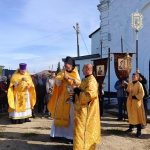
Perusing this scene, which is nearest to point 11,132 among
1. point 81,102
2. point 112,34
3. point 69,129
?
point 69,129

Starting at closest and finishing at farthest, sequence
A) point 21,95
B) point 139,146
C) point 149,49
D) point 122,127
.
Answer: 1. point 139,146
2. point 122,127
3. point 21,95
4. point 149,49

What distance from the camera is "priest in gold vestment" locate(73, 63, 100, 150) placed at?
388 cm

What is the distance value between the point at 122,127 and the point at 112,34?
836cm

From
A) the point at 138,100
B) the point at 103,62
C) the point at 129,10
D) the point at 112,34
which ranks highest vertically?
the point at 129,10

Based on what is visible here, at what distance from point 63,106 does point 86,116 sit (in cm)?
112

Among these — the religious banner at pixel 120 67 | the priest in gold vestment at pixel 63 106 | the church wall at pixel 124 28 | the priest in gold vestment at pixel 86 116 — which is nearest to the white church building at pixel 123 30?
the church wall at pixel 124 28

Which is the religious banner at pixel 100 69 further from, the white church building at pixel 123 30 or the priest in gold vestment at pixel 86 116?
the priest in gold vestment at pixel 86 116

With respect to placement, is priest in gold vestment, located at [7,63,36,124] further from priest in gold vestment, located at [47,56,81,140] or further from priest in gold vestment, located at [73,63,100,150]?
priest in gold vestment, located at [73,63,100,150]

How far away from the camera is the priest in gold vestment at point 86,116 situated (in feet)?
12.7

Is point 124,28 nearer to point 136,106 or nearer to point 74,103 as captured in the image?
point 136,106

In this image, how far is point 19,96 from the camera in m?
7.10

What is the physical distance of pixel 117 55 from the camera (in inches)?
340

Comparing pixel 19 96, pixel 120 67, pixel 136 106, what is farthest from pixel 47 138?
pixel 120 67

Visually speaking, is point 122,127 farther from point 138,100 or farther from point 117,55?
point 117,55
